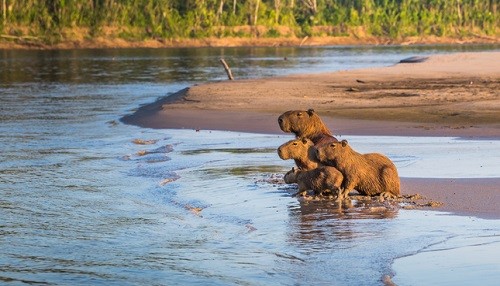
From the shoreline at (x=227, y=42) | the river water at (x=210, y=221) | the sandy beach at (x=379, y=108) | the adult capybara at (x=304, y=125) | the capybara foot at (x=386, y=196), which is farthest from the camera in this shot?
the shoreline at (x=227, y=42)

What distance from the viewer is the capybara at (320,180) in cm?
1216

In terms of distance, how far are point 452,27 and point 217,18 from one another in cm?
3643

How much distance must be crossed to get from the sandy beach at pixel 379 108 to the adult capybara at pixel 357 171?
46 cm

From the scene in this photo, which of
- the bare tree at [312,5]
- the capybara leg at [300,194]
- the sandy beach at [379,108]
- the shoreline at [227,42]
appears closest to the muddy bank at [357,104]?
the sandy beach at [379,108]

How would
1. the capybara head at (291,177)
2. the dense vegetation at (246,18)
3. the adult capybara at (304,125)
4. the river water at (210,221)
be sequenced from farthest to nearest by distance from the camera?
the dense vegetation at (246,18)
the adult capybara at (304,125)
the capybara head at (291,177)
the river water at (210,221)

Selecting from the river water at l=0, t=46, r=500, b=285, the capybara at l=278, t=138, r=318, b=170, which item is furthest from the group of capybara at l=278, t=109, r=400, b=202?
the river water at l=0, t=46, r=500, b=285

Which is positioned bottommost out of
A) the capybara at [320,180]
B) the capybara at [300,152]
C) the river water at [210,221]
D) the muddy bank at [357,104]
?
the muddy bank at [357,104]

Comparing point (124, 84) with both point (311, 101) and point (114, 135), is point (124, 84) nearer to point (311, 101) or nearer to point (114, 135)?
point (311, 101)

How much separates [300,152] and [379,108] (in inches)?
474

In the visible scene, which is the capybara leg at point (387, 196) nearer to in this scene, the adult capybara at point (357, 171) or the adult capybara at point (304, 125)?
the adult capybara at point (357, 171)

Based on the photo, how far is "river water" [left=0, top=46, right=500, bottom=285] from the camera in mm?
8836

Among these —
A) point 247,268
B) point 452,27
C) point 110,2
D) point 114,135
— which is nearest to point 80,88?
point 114,135

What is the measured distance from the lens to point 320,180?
12.2 meters

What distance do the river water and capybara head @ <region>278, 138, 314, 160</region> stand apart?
0.47 metres
